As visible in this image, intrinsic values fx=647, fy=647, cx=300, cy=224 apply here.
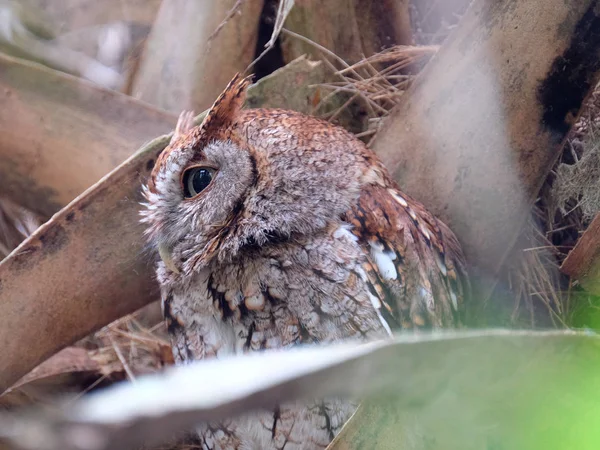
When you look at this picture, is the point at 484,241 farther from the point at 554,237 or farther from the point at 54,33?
the point at 54,33

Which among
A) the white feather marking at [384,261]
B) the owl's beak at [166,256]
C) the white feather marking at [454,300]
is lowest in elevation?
the white feather marking at [454,300]

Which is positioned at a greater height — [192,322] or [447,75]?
[447,75]

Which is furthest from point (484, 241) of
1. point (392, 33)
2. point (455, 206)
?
point (392, 33)

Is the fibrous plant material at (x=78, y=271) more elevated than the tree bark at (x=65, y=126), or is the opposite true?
the tree bark at (x=65, y=126)

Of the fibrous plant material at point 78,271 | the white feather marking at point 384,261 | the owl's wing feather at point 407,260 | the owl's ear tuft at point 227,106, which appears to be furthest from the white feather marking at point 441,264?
the fibrous plant material at point 78,271

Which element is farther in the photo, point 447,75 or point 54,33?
point 54,33

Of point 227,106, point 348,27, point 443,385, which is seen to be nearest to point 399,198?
point 227,106

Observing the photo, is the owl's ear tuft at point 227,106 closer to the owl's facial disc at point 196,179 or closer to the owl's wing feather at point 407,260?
the owl's facial disc at point 196,179

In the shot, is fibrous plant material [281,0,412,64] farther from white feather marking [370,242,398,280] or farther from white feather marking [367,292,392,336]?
white feather marking [367,292,392,336]
